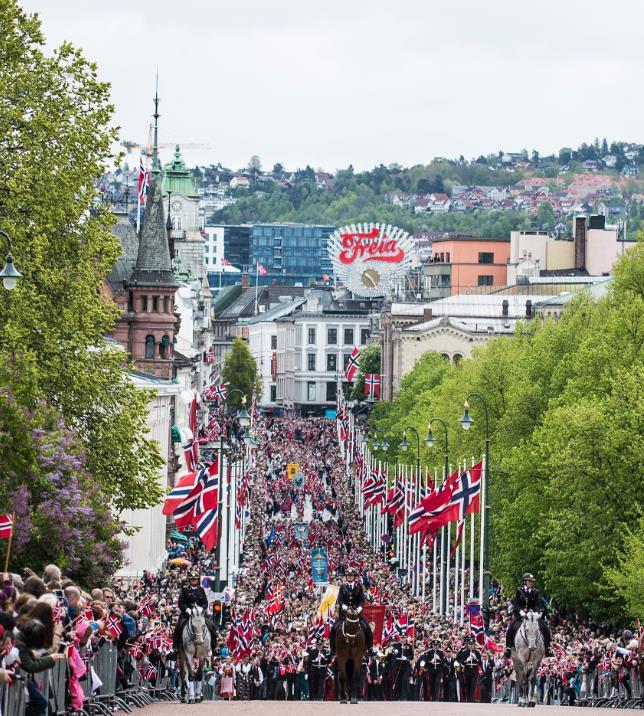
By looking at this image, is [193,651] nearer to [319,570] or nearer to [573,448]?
[573,448]

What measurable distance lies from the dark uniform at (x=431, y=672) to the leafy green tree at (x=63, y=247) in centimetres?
746

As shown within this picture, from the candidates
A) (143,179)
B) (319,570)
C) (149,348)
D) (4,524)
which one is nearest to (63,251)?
(4,524)

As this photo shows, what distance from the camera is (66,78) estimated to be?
5212 cm

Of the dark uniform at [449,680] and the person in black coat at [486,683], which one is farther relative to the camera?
the dark uniform at [449,680]

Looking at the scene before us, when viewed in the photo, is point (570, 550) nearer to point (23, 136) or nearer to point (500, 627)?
point (500, 627)

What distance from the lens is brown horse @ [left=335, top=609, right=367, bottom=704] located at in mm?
39969

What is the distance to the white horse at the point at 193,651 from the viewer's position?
40094mm

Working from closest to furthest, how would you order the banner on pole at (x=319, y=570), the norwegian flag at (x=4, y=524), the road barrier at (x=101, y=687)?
1. the road barrier at (x=101, y=687)
2. the norwegian flag at (x=4, y=524)
3. the banner on pole at (x=319, y=570)

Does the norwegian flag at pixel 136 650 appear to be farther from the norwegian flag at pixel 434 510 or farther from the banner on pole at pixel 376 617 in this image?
the norwegian flag at pixel 434 510

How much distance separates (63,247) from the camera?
51.5 metres

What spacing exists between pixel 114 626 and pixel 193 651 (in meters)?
3.84

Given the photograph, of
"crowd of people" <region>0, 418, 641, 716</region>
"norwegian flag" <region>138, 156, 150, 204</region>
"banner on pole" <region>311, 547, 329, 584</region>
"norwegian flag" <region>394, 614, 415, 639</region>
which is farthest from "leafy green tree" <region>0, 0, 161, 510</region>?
"norwegian flag" <region>138, 156, 150, 204</region>

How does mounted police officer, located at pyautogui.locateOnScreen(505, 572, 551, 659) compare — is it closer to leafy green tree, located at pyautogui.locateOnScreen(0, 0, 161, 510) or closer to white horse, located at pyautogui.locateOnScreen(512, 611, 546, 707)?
white horse, located at pyautogui.locateOnScreen(512, 611, 546, 707)

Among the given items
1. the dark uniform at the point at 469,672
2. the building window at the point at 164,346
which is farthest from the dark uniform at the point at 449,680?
the building window at the point at 164,346
